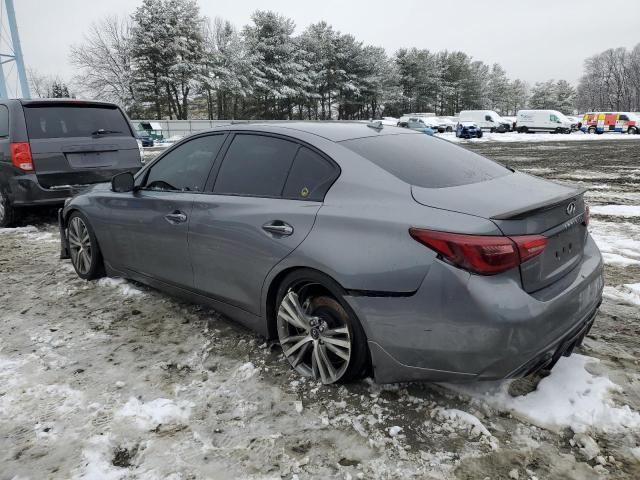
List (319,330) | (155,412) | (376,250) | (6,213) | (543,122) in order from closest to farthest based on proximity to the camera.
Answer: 1. (376,250)
2. (155,412)
3. (319,330)
4. (6,213)
5. (543,122)

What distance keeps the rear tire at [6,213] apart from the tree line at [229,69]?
130 ft

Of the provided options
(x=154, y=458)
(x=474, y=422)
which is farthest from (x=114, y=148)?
(x=474, y=422)

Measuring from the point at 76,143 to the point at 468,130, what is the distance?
111ft

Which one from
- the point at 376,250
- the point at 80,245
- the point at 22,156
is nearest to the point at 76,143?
the point at 22,156

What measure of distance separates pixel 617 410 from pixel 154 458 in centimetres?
233

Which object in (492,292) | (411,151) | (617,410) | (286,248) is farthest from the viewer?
(411,151)

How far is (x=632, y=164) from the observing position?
15.0m

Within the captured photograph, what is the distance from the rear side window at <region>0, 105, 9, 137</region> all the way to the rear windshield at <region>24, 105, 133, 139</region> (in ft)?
1.07

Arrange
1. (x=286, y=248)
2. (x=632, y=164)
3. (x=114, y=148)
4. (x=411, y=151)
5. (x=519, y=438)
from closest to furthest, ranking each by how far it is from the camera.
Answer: (x=519, y=438) → (x=286, y=248) → (x=411, y=151) → (x=114, y=148) → (x=632, y=164)

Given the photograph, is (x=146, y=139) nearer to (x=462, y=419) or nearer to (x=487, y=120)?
(x=487, y=120)

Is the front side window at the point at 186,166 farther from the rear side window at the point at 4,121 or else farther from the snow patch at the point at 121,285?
the rear side window at the point at 4,121

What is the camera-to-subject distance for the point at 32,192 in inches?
251

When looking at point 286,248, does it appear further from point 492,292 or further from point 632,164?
point 632,164

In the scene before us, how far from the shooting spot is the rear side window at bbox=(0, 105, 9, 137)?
644 centimetres
